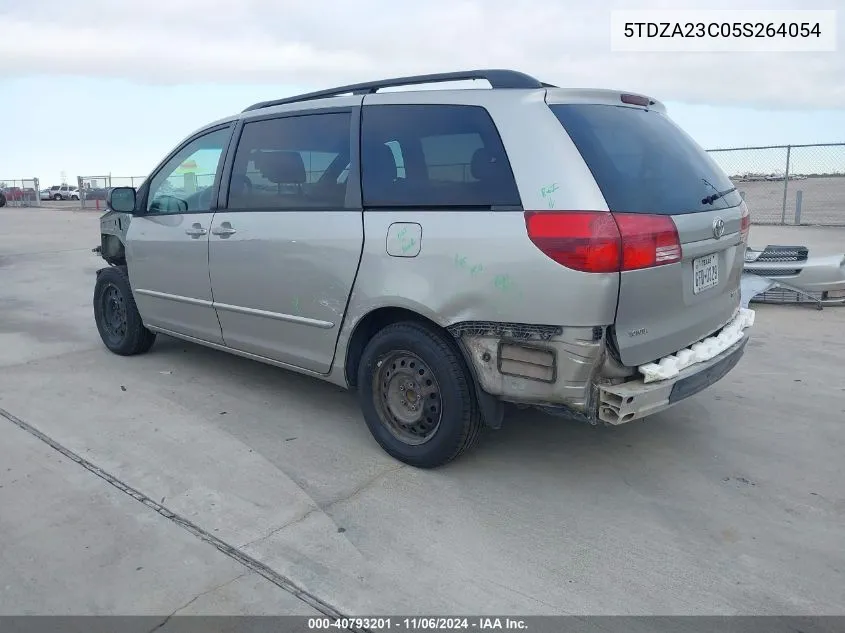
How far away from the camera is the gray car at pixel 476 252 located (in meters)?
2.92

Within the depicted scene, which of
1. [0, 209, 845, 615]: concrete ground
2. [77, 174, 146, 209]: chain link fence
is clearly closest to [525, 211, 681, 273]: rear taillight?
[0, 209, 845, 615]: concrete ground

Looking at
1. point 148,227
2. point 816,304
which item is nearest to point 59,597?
point 148,227

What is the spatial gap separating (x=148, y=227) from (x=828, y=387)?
5.06 meters

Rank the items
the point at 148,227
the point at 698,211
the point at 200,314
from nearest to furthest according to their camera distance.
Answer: the point at 698,211
the point at 200,314
the point at 148,227

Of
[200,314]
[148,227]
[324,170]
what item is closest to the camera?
[324,170]

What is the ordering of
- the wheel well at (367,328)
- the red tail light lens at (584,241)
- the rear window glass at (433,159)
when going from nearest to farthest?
the red tail light lens at (584,241)
the rear window glass at (433,159)
the wheel well at (367,328)

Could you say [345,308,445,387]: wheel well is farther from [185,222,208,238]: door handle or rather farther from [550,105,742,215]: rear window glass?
[185,222,208,238]: door handle

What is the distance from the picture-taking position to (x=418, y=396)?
347 centimetres

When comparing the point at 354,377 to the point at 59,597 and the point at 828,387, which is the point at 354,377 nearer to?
the point at 59,597

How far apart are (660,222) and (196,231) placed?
119 inches

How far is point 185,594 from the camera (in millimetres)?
2508

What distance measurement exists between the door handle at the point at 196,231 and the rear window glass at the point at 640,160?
253cm

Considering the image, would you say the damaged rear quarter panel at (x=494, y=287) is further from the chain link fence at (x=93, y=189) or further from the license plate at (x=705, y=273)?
the chain link fence at (x=93, y=189)

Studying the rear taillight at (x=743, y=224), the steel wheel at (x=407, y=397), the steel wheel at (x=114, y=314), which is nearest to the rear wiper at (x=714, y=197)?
the rear taillight at (x=743, y=224)
